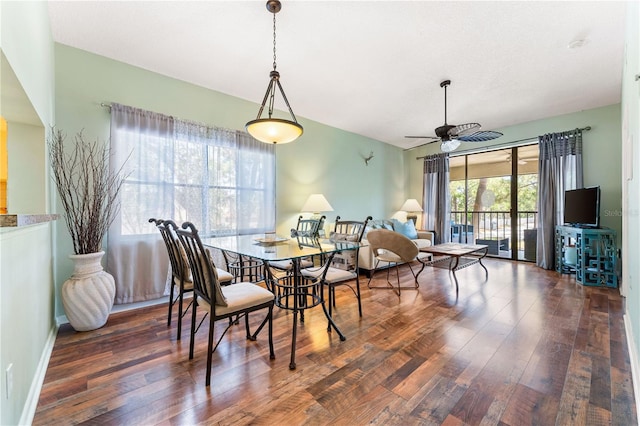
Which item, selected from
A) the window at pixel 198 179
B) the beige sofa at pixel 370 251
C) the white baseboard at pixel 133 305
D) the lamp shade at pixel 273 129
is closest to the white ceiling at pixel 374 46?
the window at pixel 198 179

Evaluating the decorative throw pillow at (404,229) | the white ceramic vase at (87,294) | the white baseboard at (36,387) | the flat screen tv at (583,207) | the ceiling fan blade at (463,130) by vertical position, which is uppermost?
the ceiling fan blade at (463,130)

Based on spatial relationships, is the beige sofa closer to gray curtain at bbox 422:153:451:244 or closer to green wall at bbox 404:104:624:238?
gray curtain at bbox 422:153:451:244

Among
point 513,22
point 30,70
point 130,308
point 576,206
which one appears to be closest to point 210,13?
point 30,70

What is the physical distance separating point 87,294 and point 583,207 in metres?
6.16

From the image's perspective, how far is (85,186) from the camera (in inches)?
92.1

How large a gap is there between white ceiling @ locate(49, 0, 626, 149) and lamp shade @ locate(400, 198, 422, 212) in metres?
2.53

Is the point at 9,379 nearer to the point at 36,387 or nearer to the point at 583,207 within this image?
the point at 36,387

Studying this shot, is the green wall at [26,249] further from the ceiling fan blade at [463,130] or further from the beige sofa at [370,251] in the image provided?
the ceiling fan blade at [463,130]

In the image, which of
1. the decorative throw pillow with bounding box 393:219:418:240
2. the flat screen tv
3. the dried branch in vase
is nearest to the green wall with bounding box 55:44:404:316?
the dried branch in vase

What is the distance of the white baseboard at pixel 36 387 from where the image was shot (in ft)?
4.15

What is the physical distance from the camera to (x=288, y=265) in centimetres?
275

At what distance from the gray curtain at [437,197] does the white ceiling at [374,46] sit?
1.98 metres

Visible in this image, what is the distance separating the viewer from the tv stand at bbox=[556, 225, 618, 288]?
348 centimetres

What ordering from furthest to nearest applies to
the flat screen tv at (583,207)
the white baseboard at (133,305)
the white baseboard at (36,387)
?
the flat screen tv at (583,207)
the white baseboard at (133,305)
the white baseboard at (36,387)
